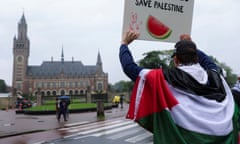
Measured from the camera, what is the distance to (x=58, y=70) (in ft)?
447

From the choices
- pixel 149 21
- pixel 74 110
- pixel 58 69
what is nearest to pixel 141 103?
pixel 149 21

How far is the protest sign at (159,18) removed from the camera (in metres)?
2.87

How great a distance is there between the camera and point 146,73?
204 cm

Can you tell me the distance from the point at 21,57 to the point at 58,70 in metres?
16.5

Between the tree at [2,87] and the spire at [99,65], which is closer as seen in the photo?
the spire at [99,65]

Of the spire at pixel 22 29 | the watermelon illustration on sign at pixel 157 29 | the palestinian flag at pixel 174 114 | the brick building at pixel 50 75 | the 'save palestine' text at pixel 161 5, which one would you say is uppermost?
the spire at pixel 22 29

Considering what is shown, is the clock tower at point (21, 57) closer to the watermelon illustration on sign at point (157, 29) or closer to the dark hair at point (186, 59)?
the watermelon illustration on sign at point (157, 29)

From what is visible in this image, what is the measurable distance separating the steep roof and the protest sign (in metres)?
135

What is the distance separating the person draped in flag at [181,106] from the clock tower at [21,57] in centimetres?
13695

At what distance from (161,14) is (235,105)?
1.22 m

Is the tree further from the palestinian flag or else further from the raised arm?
the palestinian flag

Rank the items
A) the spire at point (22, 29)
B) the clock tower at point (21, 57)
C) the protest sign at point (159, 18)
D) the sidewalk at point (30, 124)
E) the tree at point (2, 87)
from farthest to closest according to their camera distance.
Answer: the tree at point (2, 87)
the spire at point (22, 29)
the clock tower at point (21, 57)
the sidewalk at point (30, 124)
the protest sign at point (159, 18)

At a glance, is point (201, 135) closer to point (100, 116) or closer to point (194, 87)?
point (194, 87)

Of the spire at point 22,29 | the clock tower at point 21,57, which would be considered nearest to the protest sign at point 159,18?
the clock tower at point 21,57
